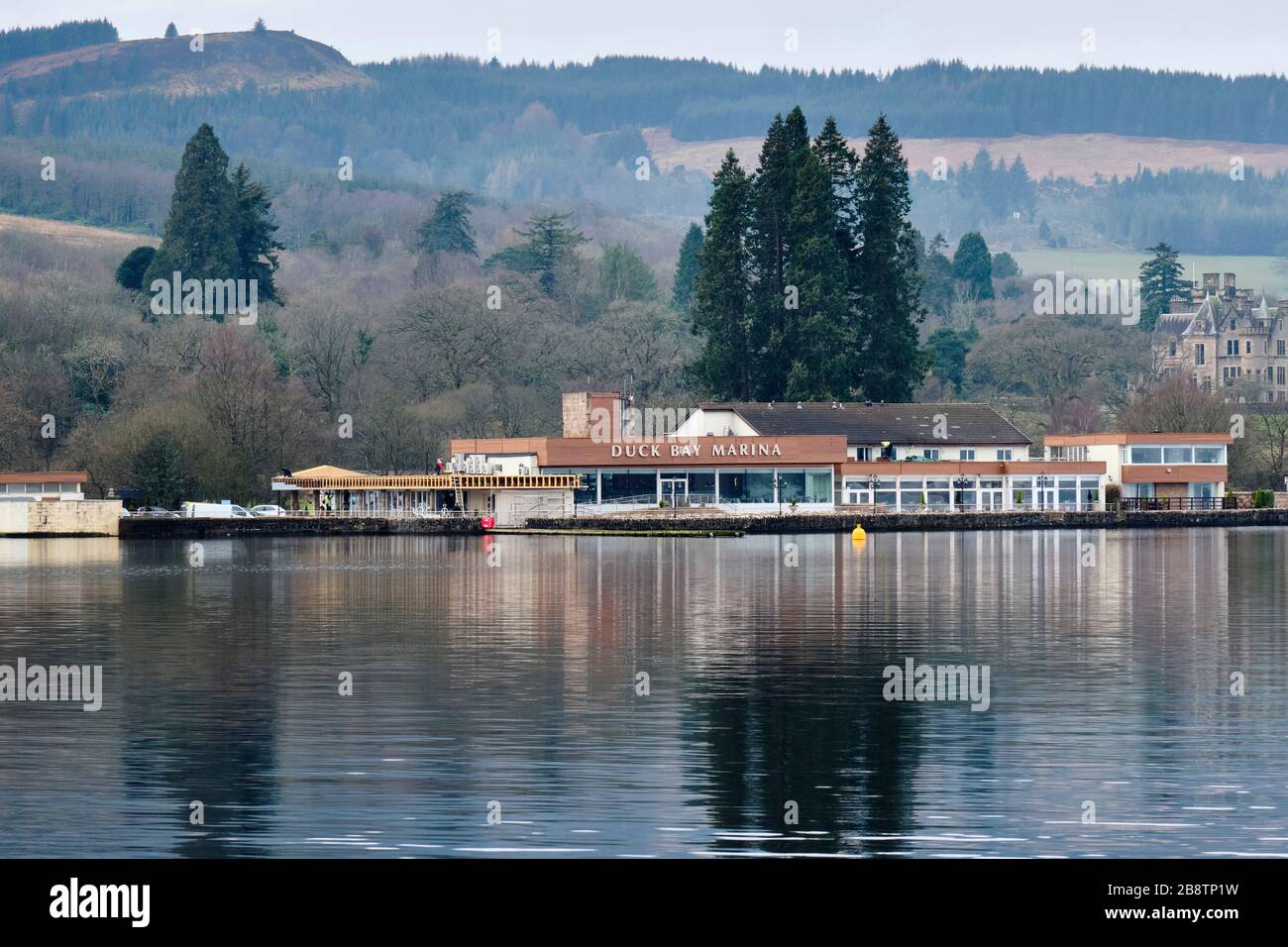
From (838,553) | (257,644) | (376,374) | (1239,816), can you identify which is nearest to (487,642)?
(257,644)

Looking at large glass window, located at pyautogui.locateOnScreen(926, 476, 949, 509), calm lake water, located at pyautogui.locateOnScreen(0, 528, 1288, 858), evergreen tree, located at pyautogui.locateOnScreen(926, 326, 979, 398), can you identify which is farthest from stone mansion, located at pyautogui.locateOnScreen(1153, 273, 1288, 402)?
calm lake water, located at pyautogui.locateOnScreen(0, 528, 1288, 858)

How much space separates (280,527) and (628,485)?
18.5 meters

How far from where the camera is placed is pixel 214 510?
91938 millimetres

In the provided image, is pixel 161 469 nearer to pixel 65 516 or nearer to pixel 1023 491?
pixel 65 516

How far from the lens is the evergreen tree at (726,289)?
10506cm

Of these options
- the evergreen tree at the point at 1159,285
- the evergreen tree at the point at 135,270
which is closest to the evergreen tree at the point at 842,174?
the evergreen tree at the point at 135,270

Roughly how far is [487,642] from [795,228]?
69219mm

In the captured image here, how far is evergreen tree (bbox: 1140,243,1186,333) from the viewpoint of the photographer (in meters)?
190

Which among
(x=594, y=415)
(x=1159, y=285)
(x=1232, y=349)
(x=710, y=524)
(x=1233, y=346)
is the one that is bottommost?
(x=710, y=524)

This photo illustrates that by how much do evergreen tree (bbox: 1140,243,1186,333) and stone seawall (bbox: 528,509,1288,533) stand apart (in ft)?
309

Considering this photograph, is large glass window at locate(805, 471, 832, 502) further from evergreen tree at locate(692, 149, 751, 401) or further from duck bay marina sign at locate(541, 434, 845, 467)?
evergreen tree at locate(692, 149, 751, 401)

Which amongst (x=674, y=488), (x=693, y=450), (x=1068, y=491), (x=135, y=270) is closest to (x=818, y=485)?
(x=693, y=450)
